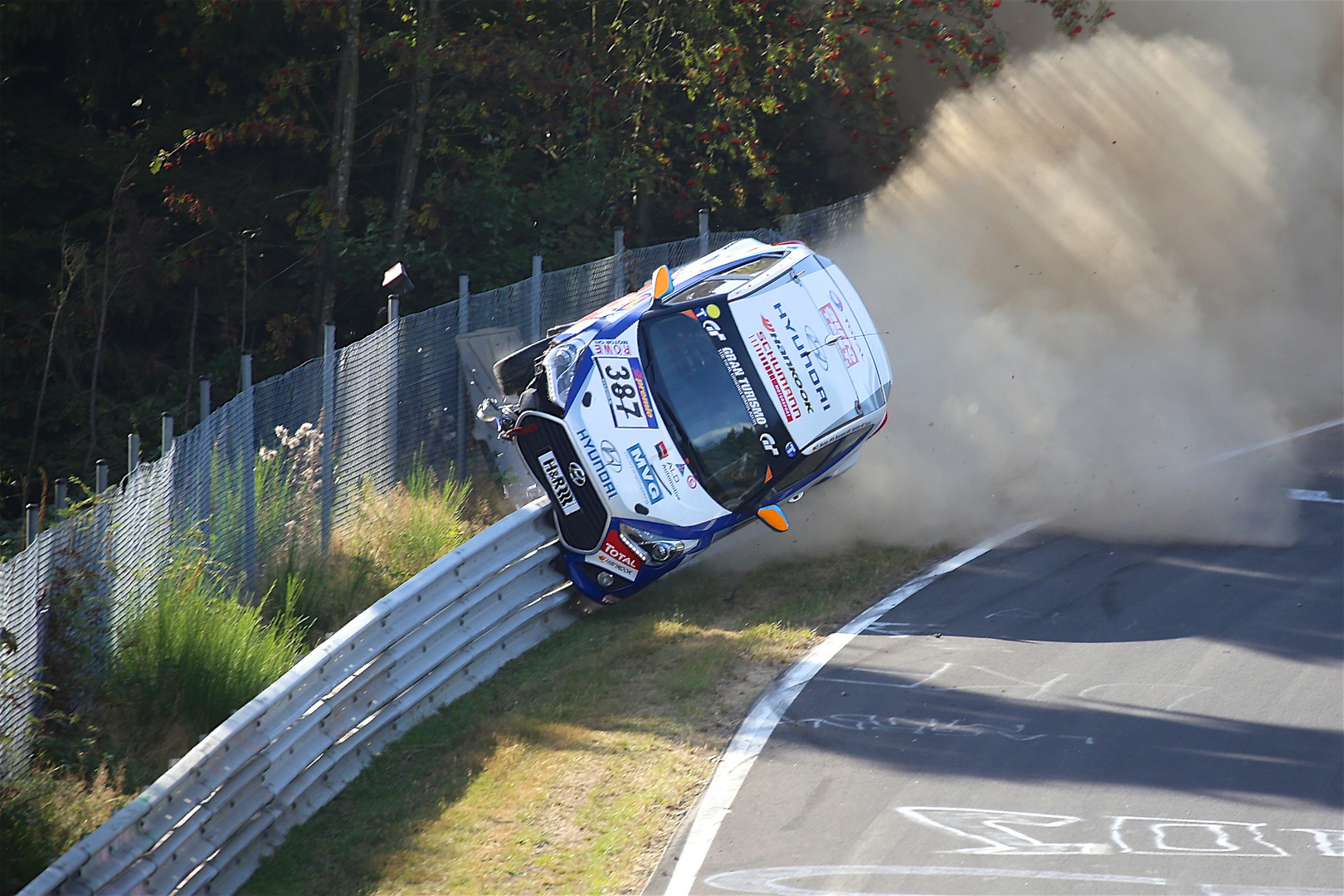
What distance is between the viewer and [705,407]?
1005 centimetres

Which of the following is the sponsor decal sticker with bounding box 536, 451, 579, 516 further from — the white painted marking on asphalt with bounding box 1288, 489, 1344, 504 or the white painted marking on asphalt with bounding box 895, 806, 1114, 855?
the white painted marking on asphalt with bounding box 1288, 489, 1344, 504

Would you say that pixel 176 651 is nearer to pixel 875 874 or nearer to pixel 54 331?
pixel 875 874

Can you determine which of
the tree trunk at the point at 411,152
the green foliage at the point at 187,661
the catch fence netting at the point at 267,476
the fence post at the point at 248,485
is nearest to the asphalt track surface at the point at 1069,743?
the green foliage at the point at 187,661

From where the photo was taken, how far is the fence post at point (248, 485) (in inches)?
364

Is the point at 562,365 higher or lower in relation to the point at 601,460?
higher

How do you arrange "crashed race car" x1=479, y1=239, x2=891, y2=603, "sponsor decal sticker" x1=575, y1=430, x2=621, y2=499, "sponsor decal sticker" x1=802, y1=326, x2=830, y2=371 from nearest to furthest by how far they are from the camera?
"sponsor decal sticker" x1=575, y1=430, x2=621, y2=499
"crashed race car" x1=479, y1=239, x2=891, y2=603
"sponsor decal sticker" x1=802, y1=326, x2=830, y2=371

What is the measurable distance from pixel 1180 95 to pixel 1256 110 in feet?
3.69

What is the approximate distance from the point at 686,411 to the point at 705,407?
0.57ft

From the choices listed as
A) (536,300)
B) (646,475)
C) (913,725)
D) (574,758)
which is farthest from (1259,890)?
(536,300)

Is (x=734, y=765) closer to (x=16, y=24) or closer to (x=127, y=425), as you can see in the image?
(x=127, y=425)

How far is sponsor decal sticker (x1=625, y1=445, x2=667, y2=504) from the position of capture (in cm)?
952

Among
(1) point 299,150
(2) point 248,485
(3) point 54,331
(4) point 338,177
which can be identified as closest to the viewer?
(2) point 248,485

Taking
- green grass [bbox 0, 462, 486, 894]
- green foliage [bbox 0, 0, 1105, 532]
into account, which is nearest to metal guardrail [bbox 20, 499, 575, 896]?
green grass [bbox 0, 462, 486, 894]

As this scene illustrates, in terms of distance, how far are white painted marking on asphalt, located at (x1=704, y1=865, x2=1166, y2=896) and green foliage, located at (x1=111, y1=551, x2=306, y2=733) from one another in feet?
11.4
